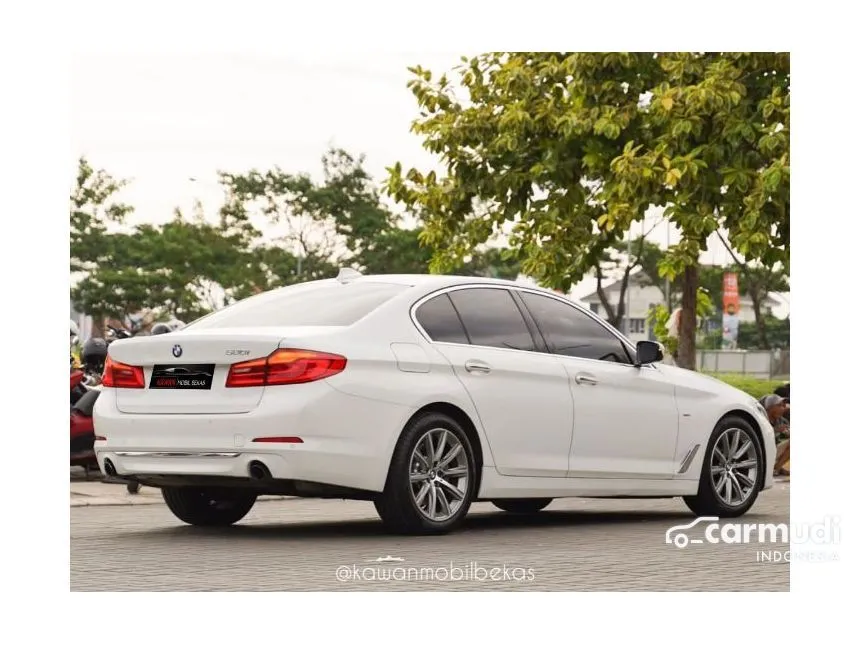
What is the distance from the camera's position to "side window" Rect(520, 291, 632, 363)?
10.3 meters

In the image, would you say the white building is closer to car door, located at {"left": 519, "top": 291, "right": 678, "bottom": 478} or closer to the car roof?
car door, located at {"left": 519, "top": 291, "right": 678, "bottom": 478}

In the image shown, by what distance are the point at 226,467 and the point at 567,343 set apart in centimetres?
263

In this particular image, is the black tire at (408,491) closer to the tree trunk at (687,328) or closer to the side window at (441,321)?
the side window at (441,321)

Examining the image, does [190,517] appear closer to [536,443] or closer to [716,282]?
[536,443]

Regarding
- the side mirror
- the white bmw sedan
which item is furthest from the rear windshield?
the side mirror

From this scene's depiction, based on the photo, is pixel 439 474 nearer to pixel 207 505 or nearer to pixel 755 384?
pixel 207 505

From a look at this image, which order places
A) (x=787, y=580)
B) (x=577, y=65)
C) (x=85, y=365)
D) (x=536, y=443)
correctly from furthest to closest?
(x=577, y=65) < (x=85, y=365) < (x=536, y=443) < (x=787, y=580)

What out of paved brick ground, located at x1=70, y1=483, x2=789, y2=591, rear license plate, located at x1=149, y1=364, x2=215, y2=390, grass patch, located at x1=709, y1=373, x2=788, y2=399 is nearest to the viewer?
paved brick ground, located at x1=70, y1=483, x2=789, y2=591

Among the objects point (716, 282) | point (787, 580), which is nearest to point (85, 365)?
point (787, 580)

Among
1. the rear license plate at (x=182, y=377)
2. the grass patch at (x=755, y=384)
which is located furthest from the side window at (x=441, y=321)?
the grass patch at (x=755, y=384)

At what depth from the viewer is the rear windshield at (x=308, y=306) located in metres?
9.34

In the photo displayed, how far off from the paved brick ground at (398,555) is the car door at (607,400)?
45 cm

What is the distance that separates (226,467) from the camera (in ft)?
28.6

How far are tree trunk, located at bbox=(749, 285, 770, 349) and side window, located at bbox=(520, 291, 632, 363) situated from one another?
15.9 metres
